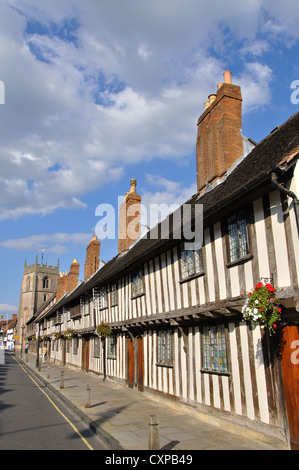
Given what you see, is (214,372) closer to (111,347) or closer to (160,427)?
(160,427)

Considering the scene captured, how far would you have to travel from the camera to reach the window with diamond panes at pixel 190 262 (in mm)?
8875

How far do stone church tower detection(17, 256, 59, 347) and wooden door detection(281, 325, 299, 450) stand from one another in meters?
80.3

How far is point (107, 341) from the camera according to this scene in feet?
57.2

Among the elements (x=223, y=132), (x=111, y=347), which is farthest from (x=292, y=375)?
(x=111, y=347)

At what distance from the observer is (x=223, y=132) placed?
35.1 feet

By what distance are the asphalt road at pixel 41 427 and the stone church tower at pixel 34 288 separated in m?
71.5

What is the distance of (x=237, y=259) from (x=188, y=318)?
2.41m

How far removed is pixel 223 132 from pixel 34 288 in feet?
257

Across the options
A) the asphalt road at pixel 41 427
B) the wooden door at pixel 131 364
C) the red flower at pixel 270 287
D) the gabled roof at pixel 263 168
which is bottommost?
the asphalt road at pixel 41 427

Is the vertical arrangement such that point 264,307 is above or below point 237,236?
below

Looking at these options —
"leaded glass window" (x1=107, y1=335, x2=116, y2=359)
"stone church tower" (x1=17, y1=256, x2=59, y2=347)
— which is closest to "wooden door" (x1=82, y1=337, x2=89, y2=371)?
"leaded glass window" (x1=107, y1=335, x2=116, y2=359)

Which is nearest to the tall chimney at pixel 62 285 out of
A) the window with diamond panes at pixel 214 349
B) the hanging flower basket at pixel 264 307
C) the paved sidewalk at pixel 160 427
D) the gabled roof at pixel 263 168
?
the paved sidewalk at pixel 160 427

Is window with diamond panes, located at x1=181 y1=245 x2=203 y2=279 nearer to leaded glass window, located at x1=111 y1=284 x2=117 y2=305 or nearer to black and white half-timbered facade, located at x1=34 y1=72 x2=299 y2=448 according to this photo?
black and white half-timbered facade, located at x1=34 y1=72 x2=299 y2=448

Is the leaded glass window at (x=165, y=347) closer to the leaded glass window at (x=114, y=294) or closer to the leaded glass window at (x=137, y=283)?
the leaded glass window at (x=137, y=283)
